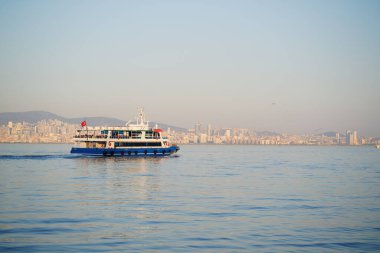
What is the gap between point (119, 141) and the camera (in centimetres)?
8944

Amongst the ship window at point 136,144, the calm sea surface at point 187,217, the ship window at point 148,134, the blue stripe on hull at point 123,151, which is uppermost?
the ship window at point 148,134

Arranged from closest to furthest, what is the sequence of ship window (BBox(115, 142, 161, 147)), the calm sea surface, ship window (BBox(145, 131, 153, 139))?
the calm sea surface < ship window (BBox(115, 142, 161, 147)) < ship window (BBox(145, 131, 153, 139))

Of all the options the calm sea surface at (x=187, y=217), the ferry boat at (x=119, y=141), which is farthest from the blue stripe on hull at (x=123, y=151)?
the calm sea surface at (x=187, y=217)

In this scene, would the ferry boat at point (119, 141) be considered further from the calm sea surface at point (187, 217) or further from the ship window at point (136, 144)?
the calm sea surface at point (187, 217)

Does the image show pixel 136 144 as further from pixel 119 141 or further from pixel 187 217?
pixel 187 217

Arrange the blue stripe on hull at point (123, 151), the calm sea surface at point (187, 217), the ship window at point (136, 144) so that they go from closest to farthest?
the calm sea surface at point (187, 217) → the blue stripe on hull at point (123, 151) → the ship window at point (136, 144)

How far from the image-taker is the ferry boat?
87.2 metres

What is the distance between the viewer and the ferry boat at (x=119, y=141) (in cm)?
8719

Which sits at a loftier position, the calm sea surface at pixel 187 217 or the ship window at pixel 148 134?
the ship window at pixel 148 134

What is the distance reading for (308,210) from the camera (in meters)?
28.6

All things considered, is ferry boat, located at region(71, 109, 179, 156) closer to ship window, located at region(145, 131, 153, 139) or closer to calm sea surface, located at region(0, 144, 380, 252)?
ship window, located at region(145, 131, 153, 139)

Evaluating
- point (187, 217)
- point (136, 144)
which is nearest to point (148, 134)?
point (136, 144)

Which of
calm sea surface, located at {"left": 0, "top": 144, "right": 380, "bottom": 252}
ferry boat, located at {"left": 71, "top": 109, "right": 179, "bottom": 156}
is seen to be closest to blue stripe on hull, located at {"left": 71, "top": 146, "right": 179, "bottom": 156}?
ferry boat, located at {"left": 71, "top": 109, "right": 179, "bottom": 156}

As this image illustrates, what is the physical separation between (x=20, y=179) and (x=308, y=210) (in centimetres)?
2775
